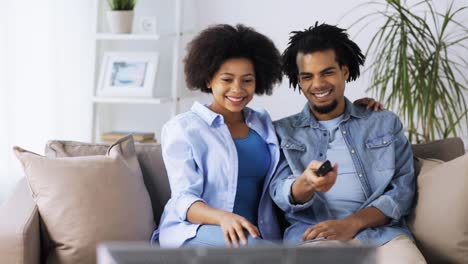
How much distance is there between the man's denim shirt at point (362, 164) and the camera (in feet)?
7.55

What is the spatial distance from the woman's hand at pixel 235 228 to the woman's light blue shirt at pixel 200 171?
0.17m

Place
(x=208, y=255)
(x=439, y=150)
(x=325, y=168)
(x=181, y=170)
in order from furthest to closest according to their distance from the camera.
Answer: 1. (x=439, y=150)
2. (x=181, y=170)
3. (x=325, y=168)
4. (x=208, y=255)

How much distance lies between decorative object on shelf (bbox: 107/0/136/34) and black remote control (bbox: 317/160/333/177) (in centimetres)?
236

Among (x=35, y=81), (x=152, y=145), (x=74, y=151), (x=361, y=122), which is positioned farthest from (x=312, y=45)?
(x=35, y=81)

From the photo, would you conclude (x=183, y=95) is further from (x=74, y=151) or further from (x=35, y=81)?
(x=74, y=151)

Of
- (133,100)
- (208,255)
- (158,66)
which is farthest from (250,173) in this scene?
(158,66)

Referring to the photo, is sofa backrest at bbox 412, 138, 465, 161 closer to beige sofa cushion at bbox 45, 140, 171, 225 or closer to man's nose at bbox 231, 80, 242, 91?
man's nose at bbox 231, 80, 242, 91

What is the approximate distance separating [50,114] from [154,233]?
6.49 ft

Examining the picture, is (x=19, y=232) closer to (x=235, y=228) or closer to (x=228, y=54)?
(x=235, y=228)

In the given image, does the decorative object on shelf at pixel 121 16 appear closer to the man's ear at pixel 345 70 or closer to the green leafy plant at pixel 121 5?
the green leafy plant at pixel 121 5

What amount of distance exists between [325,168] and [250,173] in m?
→ 0.46

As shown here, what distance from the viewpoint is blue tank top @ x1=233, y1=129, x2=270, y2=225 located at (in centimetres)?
231

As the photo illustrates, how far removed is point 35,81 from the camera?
4102 millimetres

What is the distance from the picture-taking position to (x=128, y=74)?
4.16 metres
